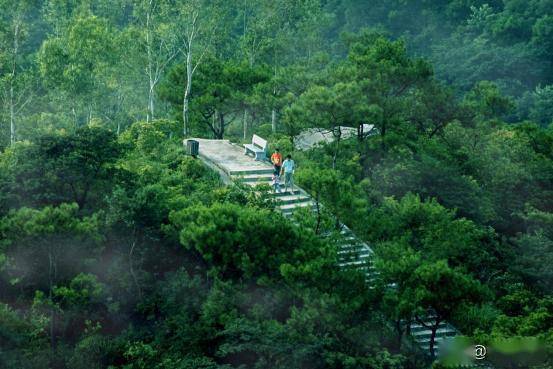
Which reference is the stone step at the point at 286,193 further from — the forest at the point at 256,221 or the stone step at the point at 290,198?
the forest at the point at 256,221

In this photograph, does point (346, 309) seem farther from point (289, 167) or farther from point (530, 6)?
point (530, 6)

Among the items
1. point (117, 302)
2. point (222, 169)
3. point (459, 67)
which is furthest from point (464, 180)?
point (459, 67)

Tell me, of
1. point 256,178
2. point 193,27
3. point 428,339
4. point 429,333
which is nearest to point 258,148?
point 256,178

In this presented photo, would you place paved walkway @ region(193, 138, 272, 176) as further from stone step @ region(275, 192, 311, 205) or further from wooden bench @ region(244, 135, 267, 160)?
stone step @ region(275, 192, 311, 205)

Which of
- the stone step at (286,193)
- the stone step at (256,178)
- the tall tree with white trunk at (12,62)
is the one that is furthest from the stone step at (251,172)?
the tall tree with white trunk at (12,62)

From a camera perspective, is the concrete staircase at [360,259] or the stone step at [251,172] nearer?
the concrete staircase at [360,259]

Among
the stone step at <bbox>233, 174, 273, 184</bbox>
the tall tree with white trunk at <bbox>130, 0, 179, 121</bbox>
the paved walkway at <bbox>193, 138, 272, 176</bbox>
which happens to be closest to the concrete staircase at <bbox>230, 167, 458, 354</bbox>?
the stone step at <bbox>233, 174, 273, 184</bbox>
